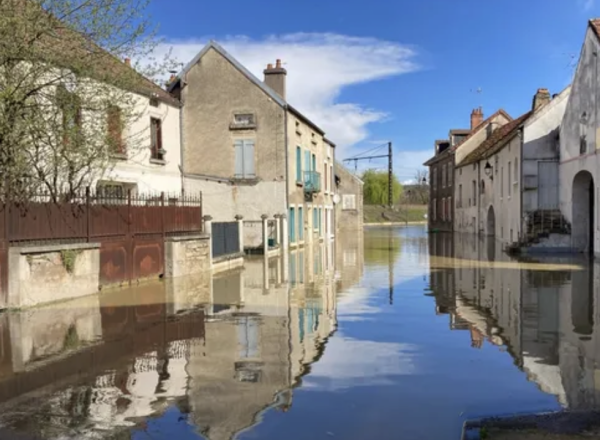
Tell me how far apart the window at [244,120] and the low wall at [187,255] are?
9556 millimetres

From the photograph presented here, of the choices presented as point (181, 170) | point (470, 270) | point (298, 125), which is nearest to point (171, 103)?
point (181, 170)

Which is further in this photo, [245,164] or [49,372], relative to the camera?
[245,164]

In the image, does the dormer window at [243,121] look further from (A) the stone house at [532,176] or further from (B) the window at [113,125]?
(A) the stone house at [532,176]

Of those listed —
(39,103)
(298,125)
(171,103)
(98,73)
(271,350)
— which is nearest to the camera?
(271,350)

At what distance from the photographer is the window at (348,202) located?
54412 mm

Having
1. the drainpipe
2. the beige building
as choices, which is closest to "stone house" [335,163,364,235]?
the beige building

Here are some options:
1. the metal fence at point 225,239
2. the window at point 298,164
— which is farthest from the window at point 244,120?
the metal fence at point 225,239

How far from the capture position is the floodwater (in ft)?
15.9

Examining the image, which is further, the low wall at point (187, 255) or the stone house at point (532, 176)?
the stone house at point (532, 176)

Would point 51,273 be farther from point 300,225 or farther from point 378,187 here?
point 378,187

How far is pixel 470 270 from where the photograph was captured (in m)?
17.1

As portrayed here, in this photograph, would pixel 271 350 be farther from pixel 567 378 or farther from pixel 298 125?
pixel 298 125

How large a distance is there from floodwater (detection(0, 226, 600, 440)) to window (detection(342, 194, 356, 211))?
136 feet

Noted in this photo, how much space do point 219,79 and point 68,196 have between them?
14502mm
